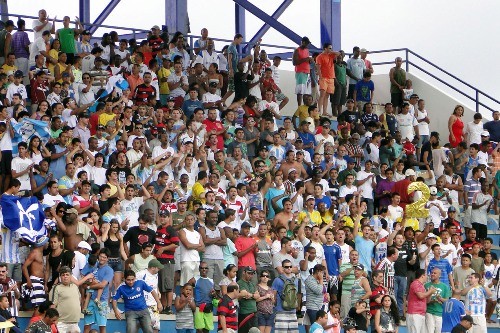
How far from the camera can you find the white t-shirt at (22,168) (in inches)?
976

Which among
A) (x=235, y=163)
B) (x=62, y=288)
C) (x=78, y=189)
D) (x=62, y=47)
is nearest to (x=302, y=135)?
(x=235, y=163)

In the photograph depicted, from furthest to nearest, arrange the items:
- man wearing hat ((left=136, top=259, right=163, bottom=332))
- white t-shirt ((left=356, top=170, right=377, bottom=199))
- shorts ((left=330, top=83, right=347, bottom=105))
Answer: shorts ((left=330, top=83, right=347, bottom=105)) < white t-shirt ((left=356, top=170, right=377, bottom=199)) < man wearing hat ((left=136, top=259, right=163, bottom=332))

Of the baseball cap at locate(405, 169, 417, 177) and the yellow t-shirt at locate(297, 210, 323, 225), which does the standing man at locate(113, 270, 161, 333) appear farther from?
the baseball cap at locate(405, 169, 417, 177)

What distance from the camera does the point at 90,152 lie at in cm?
2614

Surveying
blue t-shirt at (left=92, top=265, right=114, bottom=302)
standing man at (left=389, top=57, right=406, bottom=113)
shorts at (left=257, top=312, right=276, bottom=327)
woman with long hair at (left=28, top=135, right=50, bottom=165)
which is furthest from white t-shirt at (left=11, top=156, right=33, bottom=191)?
standing man at (left=389, top=57, right=406, bottom=113)

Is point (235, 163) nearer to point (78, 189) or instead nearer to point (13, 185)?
point (78, 189)

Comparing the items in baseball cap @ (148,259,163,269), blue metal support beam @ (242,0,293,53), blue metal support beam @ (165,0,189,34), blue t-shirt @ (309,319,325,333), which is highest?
blue metal support beam @ (242,0,293,53)

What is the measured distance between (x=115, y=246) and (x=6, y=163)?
3.00 metres

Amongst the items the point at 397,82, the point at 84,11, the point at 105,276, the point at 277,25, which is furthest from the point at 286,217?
the point at 84,11

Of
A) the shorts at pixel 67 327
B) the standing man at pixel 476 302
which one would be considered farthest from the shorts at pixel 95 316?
the standing man at pixel 476 302

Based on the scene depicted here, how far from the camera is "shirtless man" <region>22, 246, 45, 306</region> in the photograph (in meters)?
22.6

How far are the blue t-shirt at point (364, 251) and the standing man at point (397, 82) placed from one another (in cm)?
764

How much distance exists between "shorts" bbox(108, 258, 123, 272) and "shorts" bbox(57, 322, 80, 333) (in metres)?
1.48

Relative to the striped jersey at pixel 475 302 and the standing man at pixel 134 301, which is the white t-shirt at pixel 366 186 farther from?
the standing man at pixel 134 301
